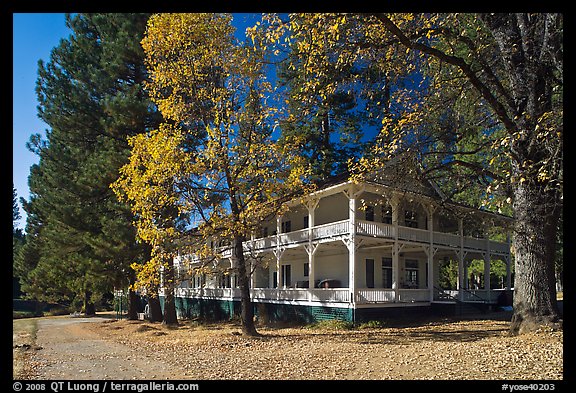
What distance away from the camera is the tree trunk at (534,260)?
1216cm

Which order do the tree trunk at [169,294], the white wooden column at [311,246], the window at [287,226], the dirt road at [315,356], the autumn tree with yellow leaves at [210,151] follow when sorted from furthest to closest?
the window at [287,226] < the white wooden column at [311,246] < the tree trunk at [169,294] < the autumn tree with yellow leaves at [210,151] < the dirt road at [315,356]

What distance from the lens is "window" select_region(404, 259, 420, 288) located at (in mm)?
26195

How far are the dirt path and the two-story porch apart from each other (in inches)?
178

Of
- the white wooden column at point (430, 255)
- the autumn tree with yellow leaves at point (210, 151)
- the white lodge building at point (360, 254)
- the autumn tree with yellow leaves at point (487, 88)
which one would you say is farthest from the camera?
the white wooden column at point (430, 255)

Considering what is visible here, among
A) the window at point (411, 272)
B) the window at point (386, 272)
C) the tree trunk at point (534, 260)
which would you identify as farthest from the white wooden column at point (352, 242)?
the tree trunk at point (534, 260)

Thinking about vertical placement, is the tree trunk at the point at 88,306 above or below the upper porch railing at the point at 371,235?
below

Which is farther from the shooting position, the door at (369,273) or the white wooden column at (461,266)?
the white wooden column at (461,266)

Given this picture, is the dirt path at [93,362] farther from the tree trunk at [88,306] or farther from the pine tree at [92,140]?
the tree trunk at [88,306]

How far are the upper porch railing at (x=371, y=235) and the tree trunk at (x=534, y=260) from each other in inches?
332

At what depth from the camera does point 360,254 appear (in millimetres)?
24062

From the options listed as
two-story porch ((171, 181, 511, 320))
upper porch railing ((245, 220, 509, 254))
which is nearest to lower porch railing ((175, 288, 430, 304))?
two-story porch ((171, 181, 511, 320))

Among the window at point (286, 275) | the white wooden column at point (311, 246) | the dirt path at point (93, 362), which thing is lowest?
the dirt path at point (93, 362)

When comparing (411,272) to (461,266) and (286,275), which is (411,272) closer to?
(461,266)

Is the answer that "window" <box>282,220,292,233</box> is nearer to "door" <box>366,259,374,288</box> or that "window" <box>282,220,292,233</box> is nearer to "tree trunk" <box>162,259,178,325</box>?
"door" <box>366,259,374,288</box>
